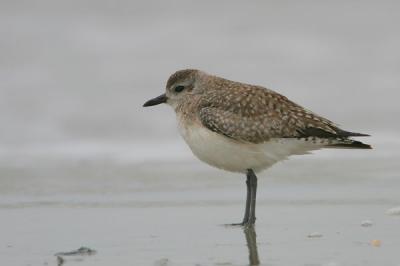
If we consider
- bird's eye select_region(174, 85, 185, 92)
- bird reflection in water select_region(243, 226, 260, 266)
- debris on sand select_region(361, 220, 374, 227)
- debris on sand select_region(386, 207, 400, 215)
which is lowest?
bird reflection in water select_region(243, 226, 260, 266)

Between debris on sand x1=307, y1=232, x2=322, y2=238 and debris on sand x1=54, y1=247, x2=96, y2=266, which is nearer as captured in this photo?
debris on sand x1=54, y1=247, x2=96, y2=266

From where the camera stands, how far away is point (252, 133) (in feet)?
33.6

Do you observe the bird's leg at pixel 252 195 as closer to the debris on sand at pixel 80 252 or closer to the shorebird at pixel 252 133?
the shorebird at pixel 252 133

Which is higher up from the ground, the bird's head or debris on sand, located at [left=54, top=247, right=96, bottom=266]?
the bird's head

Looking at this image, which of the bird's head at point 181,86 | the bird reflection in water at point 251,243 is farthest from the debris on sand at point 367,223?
the bird's head at point 181,86

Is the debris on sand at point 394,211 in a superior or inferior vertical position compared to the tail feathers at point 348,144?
inferior

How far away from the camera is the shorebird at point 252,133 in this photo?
33.5ft

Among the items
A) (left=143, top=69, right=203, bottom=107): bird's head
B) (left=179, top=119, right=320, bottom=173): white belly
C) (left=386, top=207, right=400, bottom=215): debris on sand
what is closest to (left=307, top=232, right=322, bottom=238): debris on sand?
(left=386, top=207, right=400, bottom=215): debris on sand

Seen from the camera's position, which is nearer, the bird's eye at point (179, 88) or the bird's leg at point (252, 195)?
the bird's leg at point (252, 195)

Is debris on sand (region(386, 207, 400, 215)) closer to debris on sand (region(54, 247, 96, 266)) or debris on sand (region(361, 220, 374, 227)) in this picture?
debris on sand (region(361, 220, 374, 227))

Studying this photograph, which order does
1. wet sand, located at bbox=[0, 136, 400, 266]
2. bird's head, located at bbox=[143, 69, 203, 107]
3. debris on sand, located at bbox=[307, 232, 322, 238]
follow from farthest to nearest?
1. bird's head, located at bbox=[143, 69, 203, 107]
2. debris on sand, located at bbox=[307, 232, 322, 238]
3. wet sand, located at bbox=[0, 136, 400, 266]

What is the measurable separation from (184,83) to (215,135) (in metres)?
1.19

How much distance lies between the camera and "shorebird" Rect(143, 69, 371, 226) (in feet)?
33.5

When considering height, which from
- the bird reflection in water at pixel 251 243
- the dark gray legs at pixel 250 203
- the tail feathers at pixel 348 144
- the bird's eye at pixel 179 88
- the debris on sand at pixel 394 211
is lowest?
the bird reflection in water at pixel 251 243
